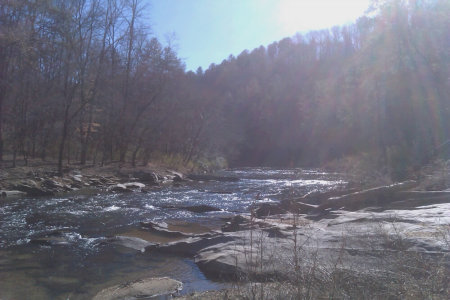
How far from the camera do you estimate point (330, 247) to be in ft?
21.7

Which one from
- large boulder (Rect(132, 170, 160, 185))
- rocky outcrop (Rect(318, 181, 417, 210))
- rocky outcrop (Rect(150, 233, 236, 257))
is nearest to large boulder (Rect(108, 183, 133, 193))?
large boulder (Rect(132, 170, 160, 185))

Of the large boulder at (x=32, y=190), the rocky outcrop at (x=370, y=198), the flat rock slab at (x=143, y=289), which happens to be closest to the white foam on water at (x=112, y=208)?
the large boulder at (x=32, y=190)

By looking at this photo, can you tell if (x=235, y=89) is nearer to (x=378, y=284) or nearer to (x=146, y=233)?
(x=146, y=233)

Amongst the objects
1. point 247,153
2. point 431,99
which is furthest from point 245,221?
point 247,153

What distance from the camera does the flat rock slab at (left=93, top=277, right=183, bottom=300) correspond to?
5695 millimetres

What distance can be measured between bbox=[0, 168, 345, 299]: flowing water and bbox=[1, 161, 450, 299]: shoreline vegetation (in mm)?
365

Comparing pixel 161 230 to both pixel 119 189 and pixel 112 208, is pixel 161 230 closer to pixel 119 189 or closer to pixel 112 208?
pixel 112 208

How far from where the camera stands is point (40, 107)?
2483 centimetres

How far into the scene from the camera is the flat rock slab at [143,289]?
5695 millimetres

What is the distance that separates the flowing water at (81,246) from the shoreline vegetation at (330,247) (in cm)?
36

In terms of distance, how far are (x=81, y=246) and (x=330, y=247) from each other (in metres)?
5.34

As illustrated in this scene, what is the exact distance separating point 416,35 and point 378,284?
23886 millimetres

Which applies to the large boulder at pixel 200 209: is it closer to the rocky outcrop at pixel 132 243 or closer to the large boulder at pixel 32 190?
the rocky outcrop at pixel 132 243

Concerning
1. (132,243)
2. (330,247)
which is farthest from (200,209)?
(330,247)
